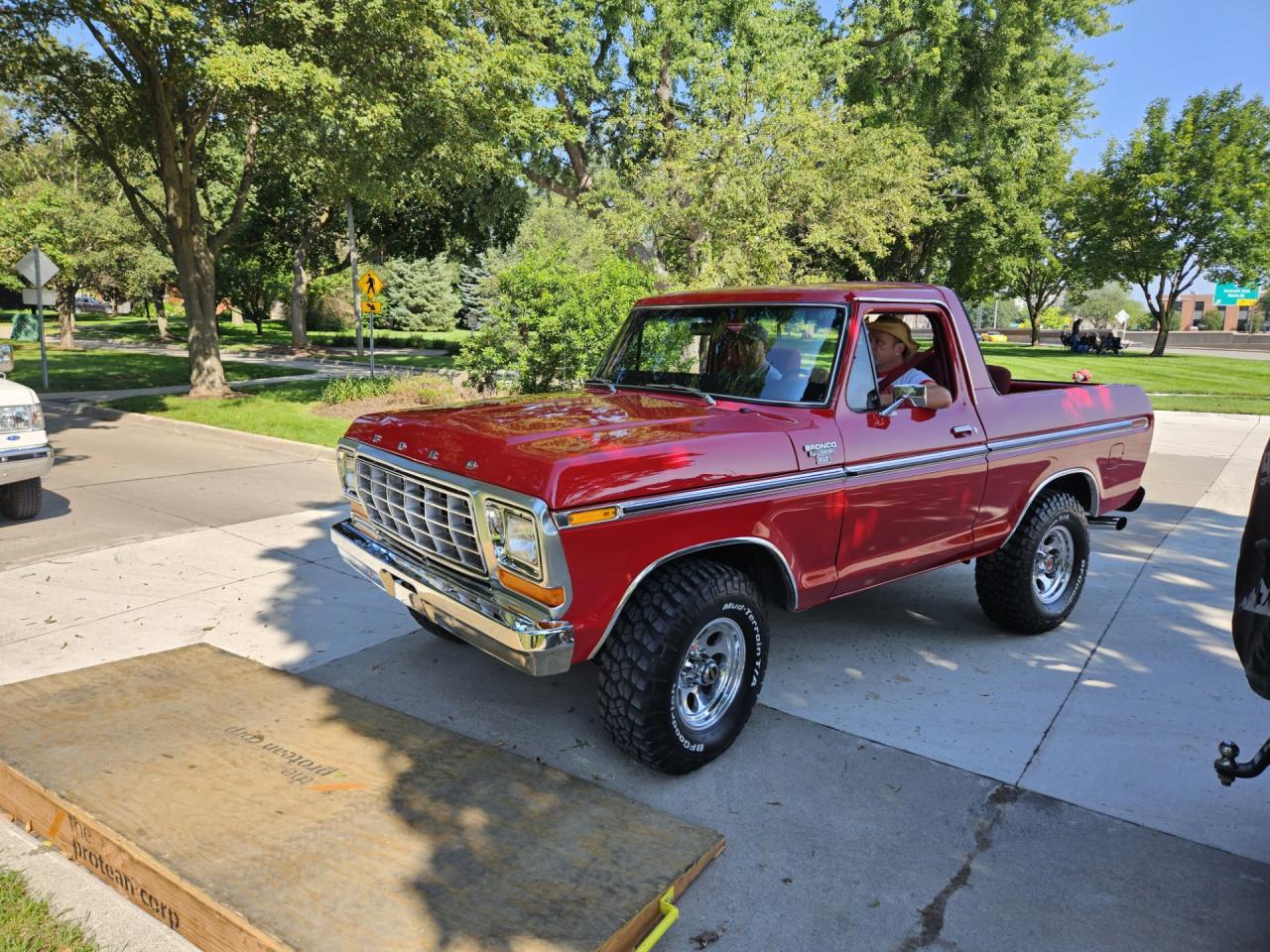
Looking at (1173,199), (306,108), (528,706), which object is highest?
(1173,199)

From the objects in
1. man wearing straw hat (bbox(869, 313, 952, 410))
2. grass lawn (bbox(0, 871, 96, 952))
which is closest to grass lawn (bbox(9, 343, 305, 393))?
grass lawn (bbox(0, 871, 96, 952))

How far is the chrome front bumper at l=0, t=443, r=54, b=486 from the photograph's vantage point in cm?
690

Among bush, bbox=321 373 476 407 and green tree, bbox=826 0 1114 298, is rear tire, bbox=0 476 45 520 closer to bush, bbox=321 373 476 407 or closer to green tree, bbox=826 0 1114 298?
bush, bbox=321 373 476 407

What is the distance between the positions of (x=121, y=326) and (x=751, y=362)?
47.3 metres

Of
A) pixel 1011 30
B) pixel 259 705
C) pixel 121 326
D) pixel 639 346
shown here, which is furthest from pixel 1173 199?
pixel 121 326

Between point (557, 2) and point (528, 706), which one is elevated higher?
point (557, 2)

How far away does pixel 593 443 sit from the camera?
134 inches

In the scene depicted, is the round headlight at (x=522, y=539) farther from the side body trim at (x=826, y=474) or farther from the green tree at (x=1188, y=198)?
the green tree at (x=1188, y=198)

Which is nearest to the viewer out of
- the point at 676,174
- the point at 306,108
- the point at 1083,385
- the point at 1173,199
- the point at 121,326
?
the point at 1083,385

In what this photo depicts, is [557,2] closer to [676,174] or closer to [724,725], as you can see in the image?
[676,174]

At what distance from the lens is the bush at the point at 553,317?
1227cm

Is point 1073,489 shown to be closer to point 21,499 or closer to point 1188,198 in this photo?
point 21,499

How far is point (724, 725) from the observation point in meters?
3.77

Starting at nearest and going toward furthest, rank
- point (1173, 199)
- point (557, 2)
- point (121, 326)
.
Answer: point (557, 2)
point (1173, 199)
point (121, 326)
